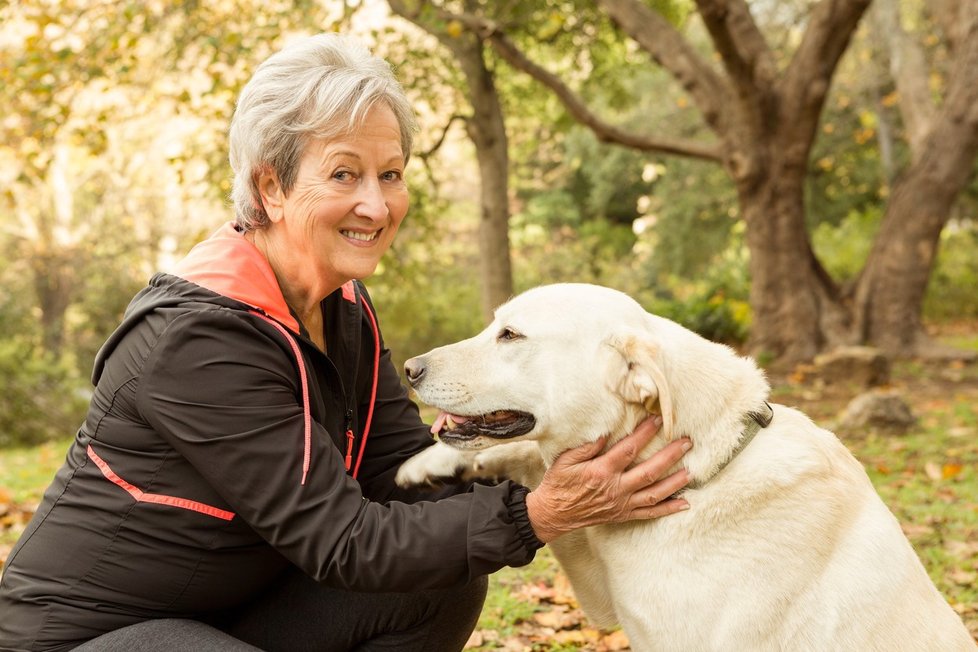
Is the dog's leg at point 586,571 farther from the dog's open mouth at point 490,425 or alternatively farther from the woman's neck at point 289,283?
the woman's neck at point 289,283

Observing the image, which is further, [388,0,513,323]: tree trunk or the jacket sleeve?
[388,0,513,323]: tree trunk

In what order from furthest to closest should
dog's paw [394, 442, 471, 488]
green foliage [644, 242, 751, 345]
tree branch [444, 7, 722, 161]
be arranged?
green foliage [644, 242, 751, 345] → tree branch [444, 7, 722, 161] → dog's paw [394, 442, 471, 488]

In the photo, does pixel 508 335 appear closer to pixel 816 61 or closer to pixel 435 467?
pixel 435 467

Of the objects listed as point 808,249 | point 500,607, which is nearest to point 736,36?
point 808,249

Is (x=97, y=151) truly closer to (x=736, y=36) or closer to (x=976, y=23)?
(x=736, y=36)

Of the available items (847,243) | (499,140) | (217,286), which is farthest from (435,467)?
(847,243)

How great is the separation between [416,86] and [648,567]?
7.81m

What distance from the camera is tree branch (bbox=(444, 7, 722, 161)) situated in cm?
798

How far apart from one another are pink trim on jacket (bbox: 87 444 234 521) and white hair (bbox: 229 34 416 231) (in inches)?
29.9

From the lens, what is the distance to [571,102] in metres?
9.31

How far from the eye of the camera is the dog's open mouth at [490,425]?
2.37 m

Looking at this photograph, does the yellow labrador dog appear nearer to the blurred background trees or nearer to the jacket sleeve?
the jacket sleeve

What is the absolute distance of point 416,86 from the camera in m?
9.27

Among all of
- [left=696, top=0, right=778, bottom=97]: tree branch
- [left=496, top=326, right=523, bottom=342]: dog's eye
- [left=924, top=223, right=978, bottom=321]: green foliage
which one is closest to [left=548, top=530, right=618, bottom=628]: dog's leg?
[left=496, top=326, right=523, bottom=342]: dog's eye
